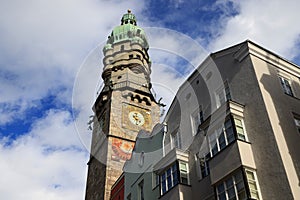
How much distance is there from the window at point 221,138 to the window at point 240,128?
0.27 m

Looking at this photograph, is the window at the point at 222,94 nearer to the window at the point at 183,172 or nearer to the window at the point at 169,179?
the window at the point at 183,172

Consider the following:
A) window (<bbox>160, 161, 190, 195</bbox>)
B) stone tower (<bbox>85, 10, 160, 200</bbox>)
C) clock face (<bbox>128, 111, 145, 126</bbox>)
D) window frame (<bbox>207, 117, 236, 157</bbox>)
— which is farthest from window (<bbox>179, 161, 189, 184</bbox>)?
clock face (<bbox>128, 111, 145, 126</bbox>)

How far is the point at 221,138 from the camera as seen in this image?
56.1 ft

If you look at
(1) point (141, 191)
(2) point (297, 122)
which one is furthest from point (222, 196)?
(1) point (141, 191)

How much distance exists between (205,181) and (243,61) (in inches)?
267

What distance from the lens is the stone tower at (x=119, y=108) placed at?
39.5 m

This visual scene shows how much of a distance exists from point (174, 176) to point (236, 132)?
4.80 meters

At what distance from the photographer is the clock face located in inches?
1777

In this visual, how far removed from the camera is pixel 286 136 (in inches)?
620

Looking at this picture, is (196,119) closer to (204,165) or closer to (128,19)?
(204,165)

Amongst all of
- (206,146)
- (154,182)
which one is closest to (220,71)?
(206,146)

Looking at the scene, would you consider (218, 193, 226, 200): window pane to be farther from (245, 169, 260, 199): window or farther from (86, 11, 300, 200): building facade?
(245, 169, 260, 199): window

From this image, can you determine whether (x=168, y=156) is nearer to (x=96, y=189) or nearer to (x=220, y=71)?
(x=220, y=71)

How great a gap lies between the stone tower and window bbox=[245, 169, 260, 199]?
22770 millimetres
